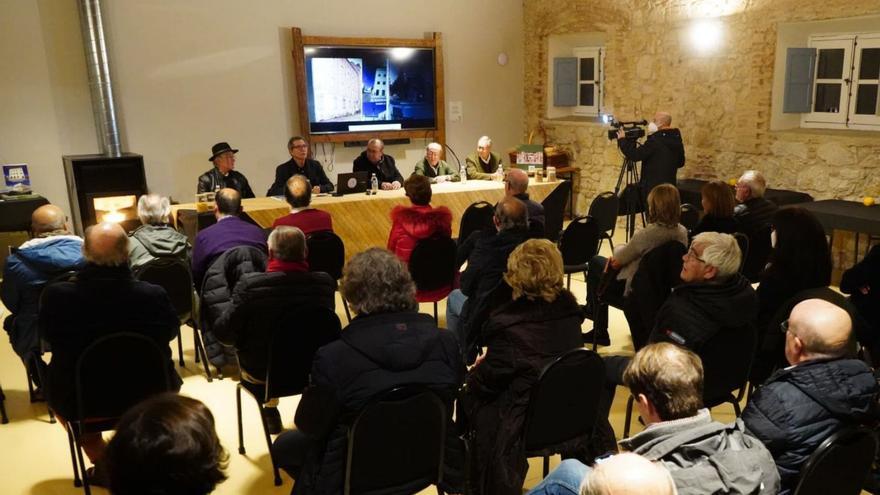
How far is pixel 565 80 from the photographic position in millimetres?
9625

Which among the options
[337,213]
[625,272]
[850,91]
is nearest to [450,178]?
[337,213]

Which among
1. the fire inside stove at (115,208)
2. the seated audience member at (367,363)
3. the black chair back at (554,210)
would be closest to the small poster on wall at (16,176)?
the fire inside stove at (115,208)

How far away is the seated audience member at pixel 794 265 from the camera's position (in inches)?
142

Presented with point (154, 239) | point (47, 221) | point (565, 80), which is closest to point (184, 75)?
point (154, 239)

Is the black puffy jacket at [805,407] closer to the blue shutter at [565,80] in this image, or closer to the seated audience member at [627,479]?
the seated audience member at [627,479]

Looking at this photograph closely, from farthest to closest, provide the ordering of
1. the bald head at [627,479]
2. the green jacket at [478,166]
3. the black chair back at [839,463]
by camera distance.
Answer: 1. the green jacket at [478,166]
2. the black chair back at [839,463]
3. the bald head at [627,479]

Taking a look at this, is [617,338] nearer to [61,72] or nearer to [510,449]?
[510,449]

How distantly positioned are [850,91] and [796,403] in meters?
5.97

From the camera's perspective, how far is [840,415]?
6.90ft

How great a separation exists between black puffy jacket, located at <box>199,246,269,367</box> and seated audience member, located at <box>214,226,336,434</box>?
68 centimetres

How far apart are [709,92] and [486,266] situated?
510 centimetres

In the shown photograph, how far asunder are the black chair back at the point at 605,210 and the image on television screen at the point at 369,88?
374 cm

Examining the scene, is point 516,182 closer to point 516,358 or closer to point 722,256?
point 722,256

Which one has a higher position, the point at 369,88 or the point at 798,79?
the point at 369,88
